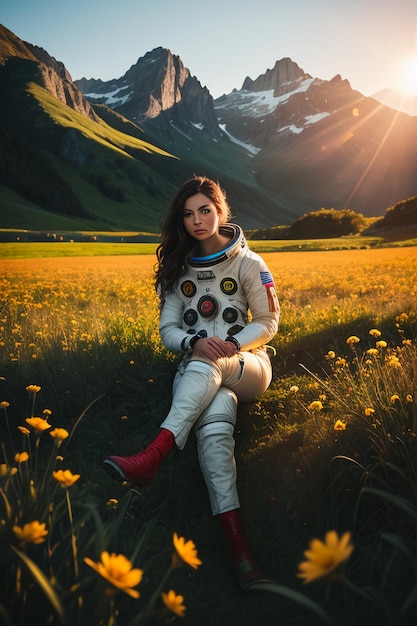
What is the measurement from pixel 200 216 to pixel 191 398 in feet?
5.29

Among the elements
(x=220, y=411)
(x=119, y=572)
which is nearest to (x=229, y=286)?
(x=220, y=411)

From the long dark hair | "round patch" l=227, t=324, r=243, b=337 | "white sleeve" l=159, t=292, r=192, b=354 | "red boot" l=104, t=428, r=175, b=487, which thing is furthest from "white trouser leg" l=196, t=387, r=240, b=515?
the long dark hair

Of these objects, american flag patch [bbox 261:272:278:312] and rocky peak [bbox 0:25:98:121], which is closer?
american flag patch [bbox 261:272:278:312]

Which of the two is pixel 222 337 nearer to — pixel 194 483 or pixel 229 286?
pixel 229 286

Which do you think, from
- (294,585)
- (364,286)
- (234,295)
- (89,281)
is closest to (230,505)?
(294,585)

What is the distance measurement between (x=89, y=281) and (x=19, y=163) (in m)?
89.6

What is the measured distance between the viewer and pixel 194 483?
10.7 ft

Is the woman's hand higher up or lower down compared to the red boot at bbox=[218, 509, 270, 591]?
higher up

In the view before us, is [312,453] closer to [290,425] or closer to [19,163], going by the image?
[290,425]

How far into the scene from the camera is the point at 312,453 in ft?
10.0

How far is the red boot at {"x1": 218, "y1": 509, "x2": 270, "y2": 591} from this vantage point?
2.34 metres

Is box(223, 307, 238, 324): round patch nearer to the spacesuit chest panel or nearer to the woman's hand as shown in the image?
the spacesuit chest panel

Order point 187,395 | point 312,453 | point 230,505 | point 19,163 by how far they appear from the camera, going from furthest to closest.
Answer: point 19,163 < point 312,453 < point 187,395 < point 230,505

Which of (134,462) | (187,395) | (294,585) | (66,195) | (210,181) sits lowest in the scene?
(294,585)
